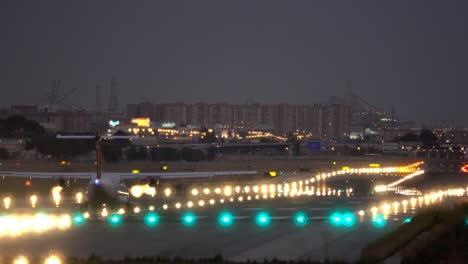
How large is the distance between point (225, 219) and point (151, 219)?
317cm

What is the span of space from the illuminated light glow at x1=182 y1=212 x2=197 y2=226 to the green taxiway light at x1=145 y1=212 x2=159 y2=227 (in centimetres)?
117

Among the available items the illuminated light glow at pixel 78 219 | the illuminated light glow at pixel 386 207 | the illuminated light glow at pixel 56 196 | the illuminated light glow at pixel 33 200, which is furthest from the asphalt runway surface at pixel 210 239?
the illuminated light glow at pixel 56 196

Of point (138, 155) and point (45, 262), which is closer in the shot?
point (45, 262)

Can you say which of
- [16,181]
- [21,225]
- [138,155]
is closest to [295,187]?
[16,181]

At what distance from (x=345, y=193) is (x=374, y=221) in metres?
21.3

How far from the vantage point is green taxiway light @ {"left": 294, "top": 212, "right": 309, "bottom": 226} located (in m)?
34.5

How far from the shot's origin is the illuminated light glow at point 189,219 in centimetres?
3447

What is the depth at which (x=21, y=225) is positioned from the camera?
33.6 meters

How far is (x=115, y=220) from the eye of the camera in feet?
117

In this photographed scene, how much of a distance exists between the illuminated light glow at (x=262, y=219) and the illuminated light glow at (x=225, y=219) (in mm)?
1102

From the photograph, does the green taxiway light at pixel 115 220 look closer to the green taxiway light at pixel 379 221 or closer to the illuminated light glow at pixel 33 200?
the illuminated light glow at pixel 33 200

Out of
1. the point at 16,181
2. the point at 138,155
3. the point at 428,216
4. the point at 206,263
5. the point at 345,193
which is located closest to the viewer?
the point at 206,263

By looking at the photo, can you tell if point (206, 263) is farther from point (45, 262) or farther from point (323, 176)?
point (323, 176)

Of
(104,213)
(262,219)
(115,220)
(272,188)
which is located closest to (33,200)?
(104,213)
